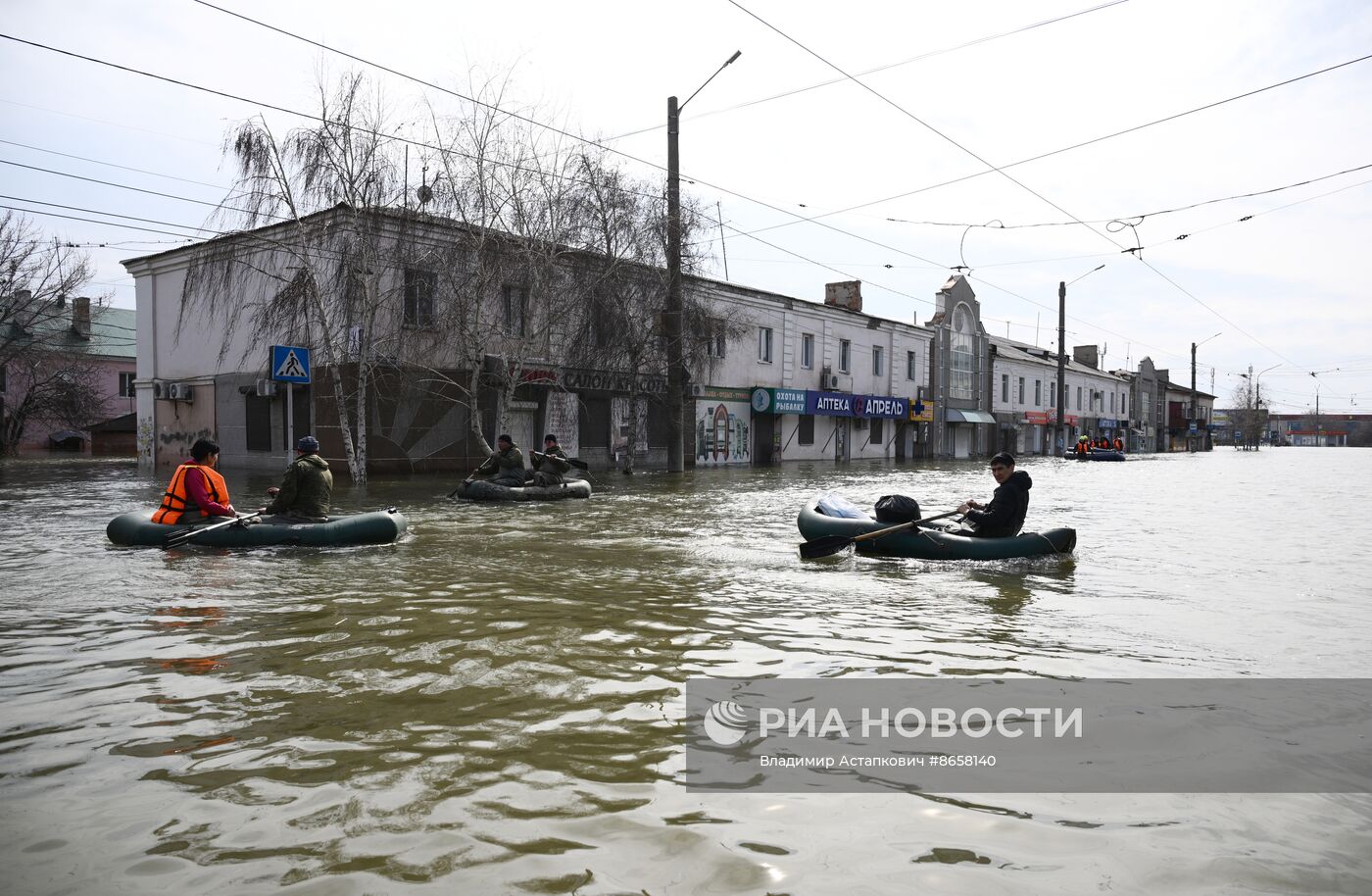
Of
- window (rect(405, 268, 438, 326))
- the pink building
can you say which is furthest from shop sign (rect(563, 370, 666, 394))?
the pink building

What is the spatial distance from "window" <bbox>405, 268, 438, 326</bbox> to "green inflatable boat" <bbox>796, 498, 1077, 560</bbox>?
14.9 m

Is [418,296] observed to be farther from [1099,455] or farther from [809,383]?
[1099,455]

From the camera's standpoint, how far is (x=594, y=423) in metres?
29.2

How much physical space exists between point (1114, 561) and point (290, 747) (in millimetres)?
9544

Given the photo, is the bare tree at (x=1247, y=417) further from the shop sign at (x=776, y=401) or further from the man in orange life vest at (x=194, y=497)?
the man in orange life vest at (x=194, y=497)

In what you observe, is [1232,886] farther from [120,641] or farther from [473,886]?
[120,641]

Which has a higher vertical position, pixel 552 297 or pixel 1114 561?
pixel 552 297

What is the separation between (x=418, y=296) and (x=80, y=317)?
31.7 meters

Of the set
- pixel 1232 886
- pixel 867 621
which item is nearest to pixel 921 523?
pixel 867 621

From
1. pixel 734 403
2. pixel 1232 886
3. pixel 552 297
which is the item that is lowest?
pixel 1232 886

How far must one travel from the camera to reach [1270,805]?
3791 millimetres

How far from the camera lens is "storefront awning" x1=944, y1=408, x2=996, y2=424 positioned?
50.1 meters

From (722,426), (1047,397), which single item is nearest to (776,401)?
(722,426)

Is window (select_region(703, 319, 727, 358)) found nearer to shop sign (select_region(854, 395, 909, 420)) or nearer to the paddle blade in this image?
shop sign (select_region(854, 395, 909, 420))
